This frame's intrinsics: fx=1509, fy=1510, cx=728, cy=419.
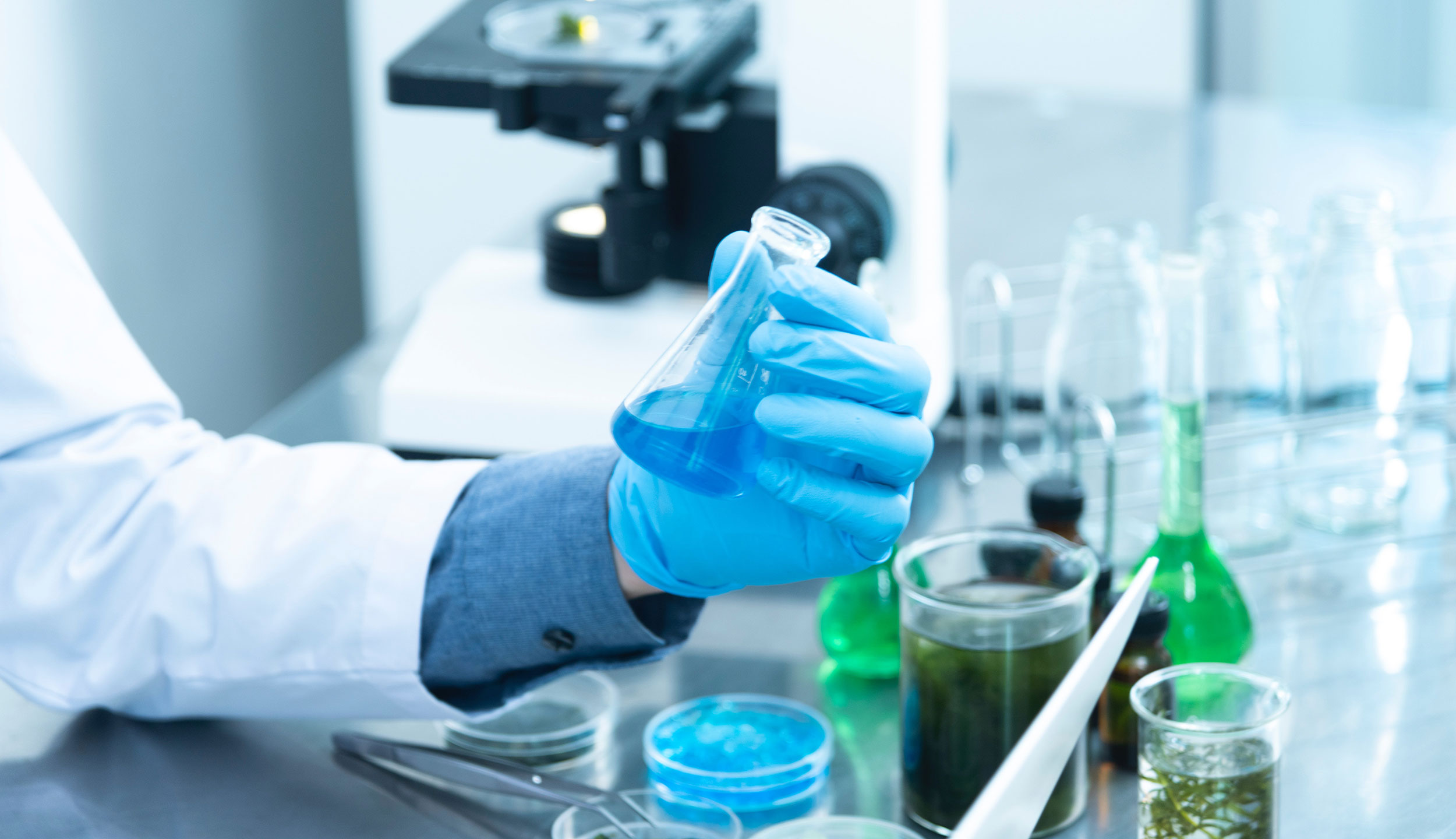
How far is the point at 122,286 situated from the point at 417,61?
1230 millimetres

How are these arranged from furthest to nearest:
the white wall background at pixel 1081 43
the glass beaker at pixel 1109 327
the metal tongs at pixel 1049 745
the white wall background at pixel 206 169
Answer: the white wall background at pixel 1081 43 → the white wall background at pixel 206 169 → the glass beaker at pixel 1109 327 → the metal tongs at pixel 1049 745

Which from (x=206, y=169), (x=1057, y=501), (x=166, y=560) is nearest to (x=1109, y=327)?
(x=1057, y=501)

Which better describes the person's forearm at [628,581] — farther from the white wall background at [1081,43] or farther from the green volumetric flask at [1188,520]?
the white wall background at [1081,43]

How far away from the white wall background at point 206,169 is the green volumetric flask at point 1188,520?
1839mm

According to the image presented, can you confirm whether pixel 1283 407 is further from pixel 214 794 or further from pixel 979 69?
pixel 979 69

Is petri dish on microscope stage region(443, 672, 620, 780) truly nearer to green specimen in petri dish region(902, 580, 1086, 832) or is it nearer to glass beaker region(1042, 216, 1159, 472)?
green specimen in petri dish region(902, 580, 1086, 832)

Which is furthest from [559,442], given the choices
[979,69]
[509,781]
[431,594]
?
[979,69]

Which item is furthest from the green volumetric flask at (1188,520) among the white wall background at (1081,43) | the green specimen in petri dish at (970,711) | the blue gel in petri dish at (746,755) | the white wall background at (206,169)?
the white wall background at (1081,43)

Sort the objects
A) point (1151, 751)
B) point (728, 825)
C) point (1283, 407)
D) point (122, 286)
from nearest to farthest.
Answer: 1. point (1151, 751)
2. point (728, 825)
3. point (1283, 407)
4. point (122, 286)

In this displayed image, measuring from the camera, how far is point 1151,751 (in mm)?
777

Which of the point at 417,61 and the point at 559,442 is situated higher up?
the point at 417,61

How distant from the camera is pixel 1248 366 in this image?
4.39 ft

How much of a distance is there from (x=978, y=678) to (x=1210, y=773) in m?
0.14

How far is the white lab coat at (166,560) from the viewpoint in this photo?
1.02 metres
